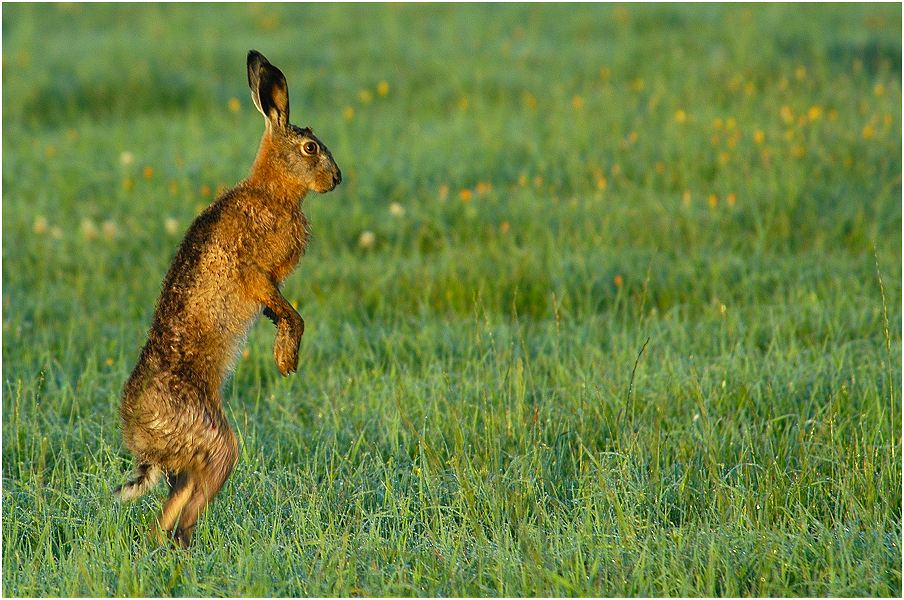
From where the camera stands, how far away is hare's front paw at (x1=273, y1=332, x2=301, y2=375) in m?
3.45

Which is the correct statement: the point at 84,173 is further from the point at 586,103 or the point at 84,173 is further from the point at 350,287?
the point at 586,103

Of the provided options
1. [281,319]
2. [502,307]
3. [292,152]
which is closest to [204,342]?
[281,319]

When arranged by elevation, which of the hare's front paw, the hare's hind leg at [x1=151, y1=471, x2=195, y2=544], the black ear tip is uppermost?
the black ear tip

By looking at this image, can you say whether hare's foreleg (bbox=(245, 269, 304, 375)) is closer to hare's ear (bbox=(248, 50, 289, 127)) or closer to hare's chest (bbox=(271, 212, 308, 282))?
hare's chest (bbox=(271, 212, 308, 282))

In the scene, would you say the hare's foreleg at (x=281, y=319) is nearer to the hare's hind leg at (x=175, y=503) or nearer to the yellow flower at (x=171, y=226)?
the hare's hind leg at (x=175, y=503)

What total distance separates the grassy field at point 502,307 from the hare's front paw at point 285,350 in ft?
1.89

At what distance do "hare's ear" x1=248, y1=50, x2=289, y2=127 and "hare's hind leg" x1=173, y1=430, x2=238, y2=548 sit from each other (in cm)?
99

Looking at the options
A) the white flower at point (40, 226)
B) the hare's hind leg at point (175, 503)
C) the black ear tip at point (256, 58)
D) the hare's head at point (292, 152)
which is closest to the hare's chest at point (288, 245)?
the hare's head at point (292, 152)

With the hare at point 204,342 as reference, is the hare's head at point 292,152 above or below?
above

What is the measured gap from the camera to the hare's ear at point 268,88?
3441 millimetres

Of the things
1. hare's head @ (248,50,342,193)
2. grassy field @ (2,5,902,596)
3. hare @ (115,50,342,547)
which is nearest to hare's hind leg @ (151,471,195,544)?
hare @ (115,50,342,547)

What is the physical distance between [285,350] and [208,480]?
0.46 m

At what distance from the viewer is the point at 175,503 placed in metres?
3.50

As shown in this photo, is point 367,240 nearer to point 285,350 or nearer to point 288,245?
point 288,245
